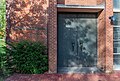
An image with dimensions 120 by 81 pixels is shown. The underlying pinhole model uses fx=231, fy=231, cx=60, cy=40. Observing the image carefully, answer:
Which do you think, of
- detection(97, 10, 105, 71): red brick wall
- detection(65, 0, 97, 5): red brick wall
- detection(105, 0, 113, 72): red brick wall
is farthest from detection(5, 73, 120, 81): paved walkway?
detection(65, 0, 97, 5): red brick wall

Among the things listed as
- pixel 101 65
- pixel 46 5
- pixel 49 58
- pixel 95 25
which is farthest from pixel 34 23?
pixel 101 65

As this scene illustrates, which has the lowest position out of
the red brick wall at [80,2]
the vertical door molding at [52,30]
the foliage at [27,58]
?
the foliage at [27,58]

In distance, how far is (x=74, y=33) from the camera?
42.8 ft

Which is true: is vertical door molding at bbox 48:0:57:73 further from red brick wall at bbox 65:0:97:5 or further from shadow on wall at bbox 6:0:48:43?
red brick wall at bbox 65:0:97:5

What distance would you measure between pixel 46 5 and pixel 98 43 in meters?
3.59

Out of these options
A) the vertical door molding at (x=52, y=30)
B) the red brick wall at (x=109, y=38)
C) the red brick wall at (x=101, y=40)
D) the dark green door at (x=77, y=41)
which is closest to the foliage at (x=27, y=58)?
Answer: the vertical door molding at (x=52, y=30)

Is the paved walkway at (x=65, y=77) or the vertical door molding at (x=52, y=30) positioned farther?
the vertical door molding at (x=52, y=30)

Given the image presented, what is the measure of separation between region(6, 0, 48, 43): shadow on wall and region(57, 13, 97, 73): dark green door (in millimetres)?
1054

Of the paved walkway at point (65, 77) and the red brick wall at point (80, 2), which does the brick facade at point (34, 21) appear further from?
the paved walkway at point (65, 77)

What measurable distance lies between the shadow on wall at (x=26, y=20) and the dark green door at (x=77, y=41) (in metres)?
1.05

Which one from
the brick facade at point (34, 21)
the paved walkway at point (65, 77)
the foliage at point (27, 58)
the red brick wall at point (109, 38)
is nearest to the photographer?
the paved walkway at point (65, 77)

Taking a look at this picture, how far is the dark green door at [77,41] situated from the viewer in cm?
1292

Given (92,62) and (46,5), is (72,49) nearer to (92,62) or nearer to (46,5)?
(92,62)

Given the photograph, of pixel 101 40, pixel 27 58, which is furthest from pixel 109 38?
pixel 27 58
